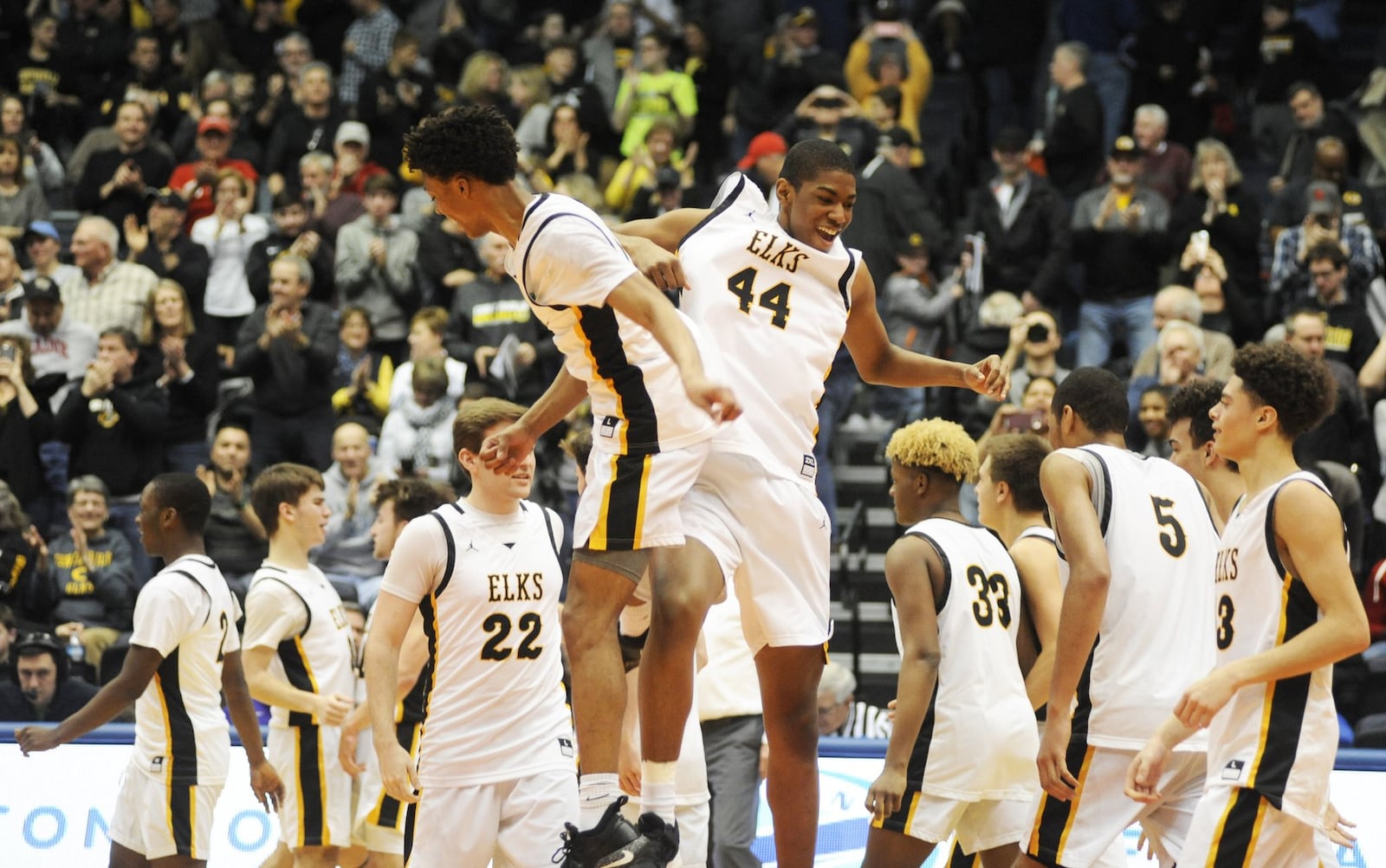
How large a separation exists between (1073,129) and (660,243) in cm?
1101

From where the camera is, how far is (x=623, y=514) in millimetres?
5504

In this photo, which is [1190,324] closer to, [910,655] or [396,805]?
[910,655]

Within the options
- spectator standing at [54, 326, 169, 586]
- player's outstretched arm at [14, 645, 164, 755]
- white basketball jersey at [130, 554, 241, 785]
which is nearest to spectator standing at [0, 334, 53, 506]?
spectator standing at [54, 326, 169, 586]

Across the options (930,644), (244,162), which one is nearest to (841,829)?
(930,644)

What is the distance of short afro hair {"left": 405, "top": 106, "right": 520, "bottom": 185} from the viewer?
556 centimetres

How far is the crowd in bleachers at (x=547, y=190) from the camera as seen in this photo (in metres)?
13.3

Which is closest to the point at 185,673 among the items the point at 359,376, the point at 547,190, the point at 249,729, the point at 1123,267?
the point at 249,729

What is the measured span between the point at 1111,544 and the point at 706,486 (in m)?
1.88

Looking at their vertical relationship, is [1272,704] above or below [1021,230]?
below

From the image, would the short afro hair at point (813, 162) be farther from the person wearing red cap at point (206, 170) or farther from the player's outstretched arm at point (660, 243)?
the person wearing red cap at point (206, 170)

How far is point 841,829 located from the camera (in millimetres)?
9070

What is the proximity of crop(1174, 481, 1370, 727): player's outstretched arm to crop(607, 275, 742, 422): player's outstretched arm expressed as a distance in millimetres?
1775

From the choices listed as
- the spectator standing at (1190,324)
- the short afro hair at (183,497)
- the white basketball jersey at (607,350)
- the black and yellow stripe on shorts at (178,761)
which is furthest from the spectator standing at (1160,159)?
the white basketball jersey at (607,350)

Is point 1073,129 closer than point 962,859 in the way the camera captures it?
No
